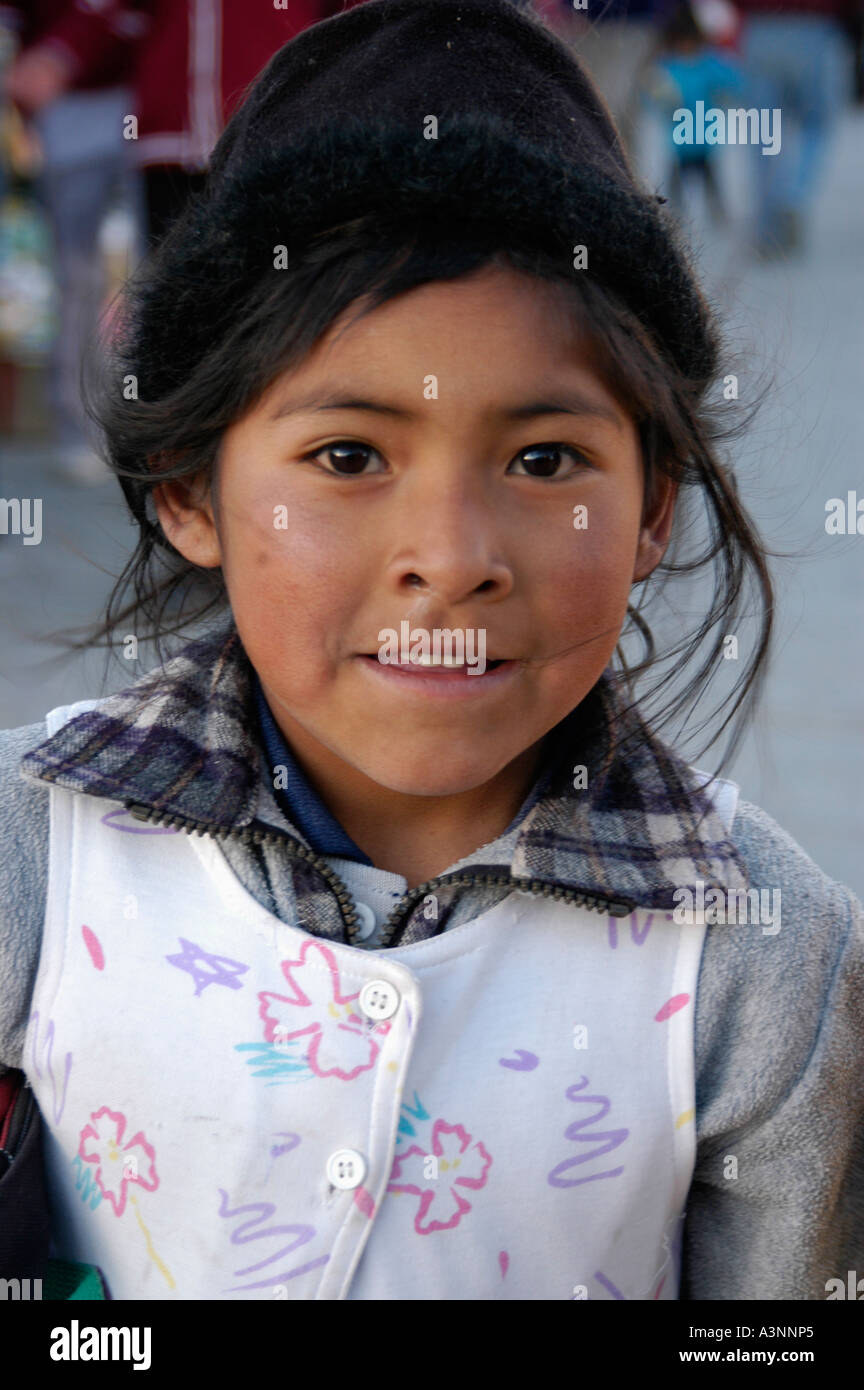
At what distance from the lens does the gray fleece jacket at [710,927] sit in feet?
5.73

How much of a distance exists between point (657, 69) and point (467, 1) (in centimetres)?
656

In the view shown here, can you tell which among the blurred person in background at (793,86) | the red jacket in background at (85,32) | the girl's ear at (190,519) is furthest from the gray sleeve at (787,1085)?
the blurred person in background at (793,86)

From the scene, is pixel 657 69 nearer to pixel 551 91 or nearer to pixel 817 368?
pixel 817 368

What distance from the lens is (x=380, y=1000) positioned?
1682 millimetres

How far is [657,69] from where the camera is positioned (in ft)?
25.7

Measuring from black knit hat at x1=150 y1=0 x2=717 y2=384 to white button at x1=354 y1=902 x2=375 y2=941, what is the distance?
0.63m

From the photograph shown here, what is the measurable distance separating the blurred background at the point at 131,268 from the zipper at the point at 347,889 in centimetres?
70

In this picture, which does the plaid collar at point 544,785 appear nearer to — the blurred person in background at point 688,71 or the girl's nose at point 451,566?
the girl's nose at point 451,566

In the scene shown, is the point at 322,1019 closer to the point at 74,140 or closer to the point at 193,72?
the point at 193,72

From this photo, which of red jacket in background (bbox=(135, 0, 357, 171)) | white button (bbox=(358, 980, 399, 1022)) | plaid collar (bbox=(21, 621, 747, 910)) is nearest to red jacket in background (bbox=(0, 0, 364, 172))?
red jacket in background (bbox=(135, 0, 357, 171))

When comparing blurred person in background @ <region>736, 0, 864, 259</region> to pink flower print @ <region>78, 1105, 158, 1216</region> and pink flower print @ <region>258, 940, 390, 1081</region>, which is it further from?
pink flower print @ <region>78, 1105, 158, 1216</region>

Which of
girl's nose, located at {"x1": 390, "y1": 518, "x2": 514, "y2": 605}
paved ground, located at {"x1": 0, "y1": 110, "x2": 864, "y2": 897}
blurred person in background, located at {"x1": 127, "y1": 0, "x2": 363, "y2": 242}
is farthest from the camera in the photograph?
blurred person in background, located at {"x1": 127, "y1": 0, "x2": 363, "y2": 242}

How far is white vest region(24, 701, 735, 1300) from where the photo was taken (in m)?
1.68

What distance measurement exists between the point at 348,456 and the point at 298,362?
11cm
